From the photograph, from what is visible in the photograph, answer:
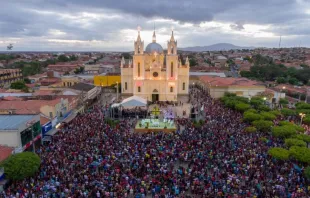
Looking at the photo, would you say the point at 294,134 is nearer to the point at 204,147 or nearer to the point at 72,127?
the point at 204,147

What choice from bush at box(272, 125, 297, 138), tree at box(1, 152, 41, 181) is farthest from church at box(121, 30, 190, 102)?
tree at box(1, 152, 41, 181)

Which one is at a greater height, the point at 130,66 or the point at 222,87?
the point at 130,66

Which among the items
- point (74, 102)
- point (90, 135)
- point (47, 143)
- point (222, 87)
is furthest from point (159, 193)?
point (222, 87)

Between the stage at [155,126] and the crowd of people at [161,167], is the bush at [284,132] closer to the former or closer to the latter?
the crowd of people at [161,167]

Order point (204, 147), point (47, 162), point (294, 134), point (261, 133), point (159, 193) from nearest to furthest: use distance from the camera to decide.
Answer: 1. point (159, 193)
2. point (47, 162)
3. point (204, 147)
4. point (294, 134)
5. point (261, 133)

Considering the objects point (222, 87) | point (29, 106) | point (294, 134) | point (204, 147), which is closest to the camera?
point (204, 147)

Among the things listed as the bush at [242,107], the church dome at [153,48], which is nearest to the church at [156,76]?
the church dome at [153,48]

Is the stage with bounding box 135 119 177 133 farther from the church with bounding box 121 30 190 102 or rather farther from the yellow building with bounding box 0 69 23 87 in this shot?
the yellow building with bounding box 0 69 23 87
